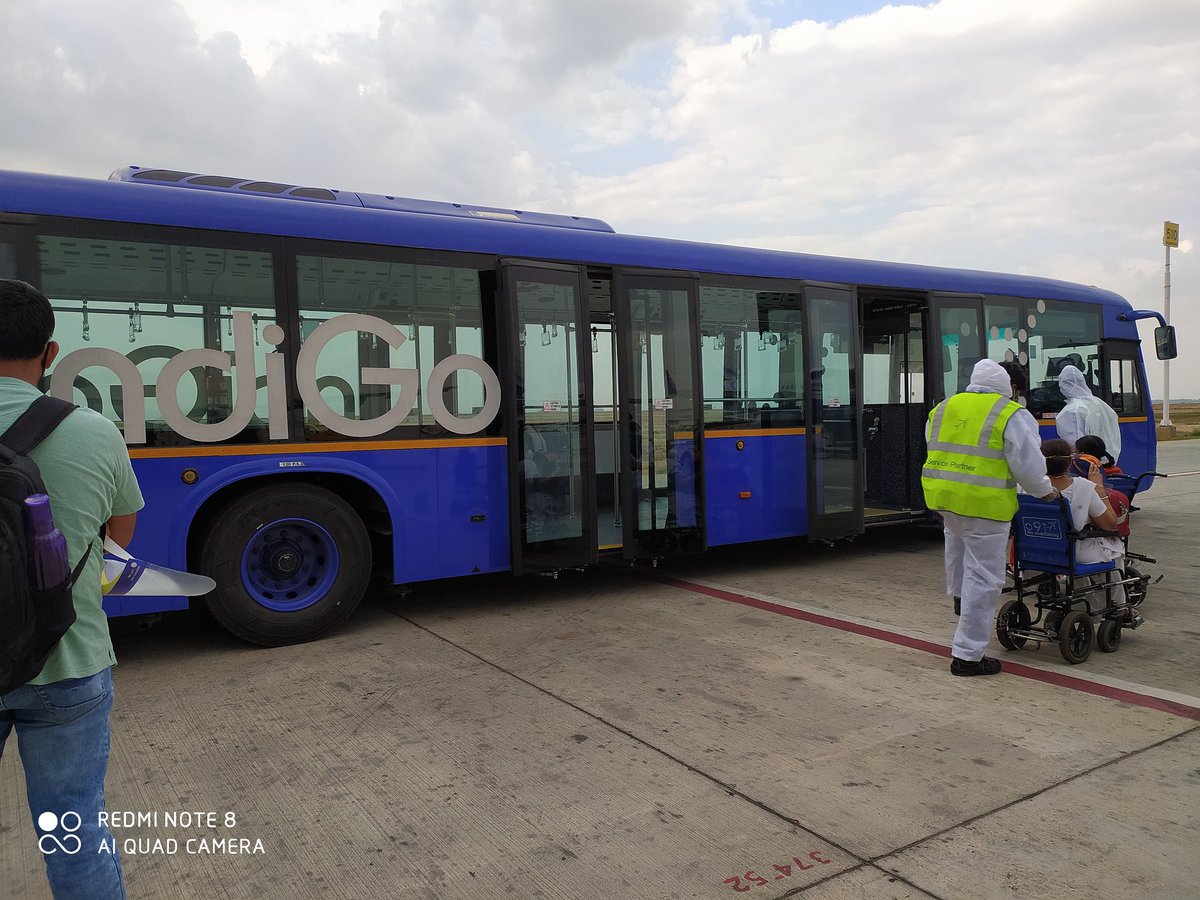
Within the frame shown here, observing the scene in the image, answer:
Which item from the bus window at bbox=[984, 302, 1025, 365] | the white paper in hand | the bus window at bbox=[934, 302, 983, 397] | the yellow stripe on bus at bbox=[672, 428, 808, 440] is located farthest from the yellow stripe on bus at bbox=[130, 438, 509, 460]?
the bus window at bbox=[984, 302, 1025, 365]

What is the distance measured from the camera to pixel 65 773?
201cm

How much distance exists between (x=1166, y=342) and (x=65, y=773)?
12.8 m

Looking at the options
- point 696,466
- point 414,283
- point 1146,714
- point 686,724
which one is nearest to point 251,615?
point 414,283

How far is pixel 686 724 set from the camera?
4.25 metres

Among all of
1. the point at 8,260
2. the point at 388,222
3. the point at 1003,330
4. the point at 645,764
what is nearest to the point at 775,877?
the point at 645,764

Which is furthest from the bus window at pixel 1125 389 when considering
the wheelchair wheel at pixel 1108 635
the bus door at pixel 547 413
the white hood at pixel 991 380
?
the bus door at pixel 547 413

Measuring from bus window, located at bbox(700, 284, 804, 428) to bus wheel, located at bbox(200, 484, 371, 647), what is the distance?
3.37 meters

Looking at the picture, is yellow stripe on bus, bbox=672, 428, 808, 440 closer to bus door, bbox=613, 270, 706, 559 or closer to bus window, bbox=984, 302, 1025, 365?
bus door, bbox=613, 270, 706, 559

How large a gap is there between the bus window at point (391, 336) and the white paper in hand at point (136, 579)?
3.27m

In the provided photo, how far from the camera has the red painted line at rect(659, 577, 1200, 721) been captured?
445 cm

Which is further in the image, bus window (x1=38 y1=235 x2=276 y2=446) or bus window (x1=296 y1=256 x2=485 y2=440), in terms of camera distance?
bus window (x1=296 y1=256 x2=485 y2=440)

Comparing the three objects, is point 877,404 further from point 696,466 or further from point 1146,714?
point 1146,714

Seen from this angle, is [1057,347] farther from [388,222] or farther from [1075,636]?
[388,222]

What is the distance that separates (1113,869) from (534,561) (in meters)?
4.38
